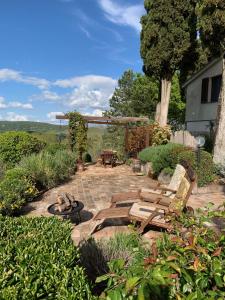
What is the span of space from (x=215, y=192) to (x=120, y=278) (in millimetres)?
8075

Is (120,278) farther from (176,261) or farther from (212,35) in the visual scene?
(212,35)

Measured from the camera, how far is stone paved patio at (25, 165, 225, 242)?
597cm

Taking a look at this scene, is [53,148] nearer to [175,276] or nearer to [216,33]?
[216,33]

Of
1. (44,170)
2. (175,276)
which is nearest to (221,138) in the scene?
(44,170)

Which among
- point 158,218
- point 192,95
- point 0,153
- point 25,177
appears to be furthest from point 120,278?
point 192,95

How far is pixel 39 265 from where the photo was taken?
2.26m

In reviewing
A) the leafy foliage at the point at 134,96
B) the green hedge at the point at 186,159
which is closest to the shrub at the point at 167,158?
the green hedge at the point at 186,159

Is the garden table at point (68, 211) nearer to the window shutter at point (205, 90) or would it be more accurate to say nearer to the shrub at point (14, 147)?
the shrub at point (14, 147)

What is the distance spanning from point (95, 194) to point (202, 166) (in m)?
3.58

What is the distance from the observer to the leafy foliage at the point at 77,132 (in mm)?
14539

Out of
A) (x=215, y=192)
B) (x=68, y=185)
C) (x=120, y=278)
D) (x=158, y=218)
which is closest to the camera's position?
(x=120, y=278)

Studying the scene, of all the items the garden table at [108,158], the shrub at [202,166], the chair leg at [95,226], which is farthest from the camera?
→ the garden table at [108,158]

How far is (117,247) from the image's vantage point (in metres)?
3.88

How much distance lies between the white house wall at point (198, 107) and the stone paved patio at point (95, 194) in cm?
728
